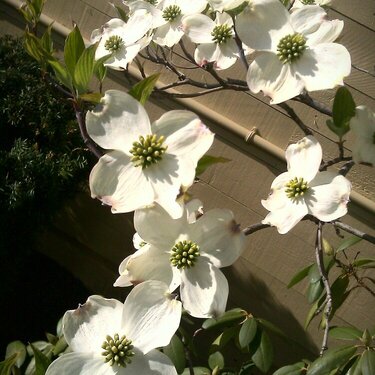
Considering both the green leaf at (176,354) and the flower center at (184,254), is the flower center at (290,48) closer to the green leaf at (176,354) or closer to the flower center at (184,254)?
the flower center at (184,254)

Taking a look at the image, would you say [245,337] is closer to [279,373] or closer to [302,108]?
[279,373]

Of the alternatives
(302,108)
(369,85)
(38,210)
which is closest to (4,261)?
(38,210)

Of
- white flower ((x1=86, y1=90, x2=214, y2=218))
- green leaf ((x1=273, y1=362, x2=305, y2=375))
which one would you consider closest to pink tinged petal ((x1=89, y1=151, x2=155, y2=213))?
white flower ((x1=86, y1=90, x2=214, y2=218))

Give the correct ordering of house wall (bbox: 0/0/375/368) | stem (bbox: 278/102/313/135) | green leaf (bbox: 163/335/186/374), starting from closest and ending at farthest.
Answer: stem (bbox: 278/102/313/135) → green leaf (bbox: 163/335/186/374) → house wall (bbox: 0/0/375/368)

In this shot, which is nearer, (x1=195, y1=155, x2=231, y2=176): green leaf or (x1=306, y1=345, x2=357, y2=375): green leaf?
(x1=195, y1=155, x2=231, y2=176): green leaf

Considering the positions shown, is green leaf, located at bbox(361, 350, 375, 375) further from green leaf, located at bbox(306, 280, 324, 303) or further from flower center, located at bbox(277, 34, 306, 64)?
flower center, located at bbox(277, 34, 306, 64)

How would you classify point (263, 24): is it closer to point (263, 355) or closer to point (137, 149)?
point (137, 149)

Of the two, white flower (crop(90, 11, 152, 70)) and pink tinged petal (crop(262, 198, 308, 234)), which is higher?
white flower (crop(90, 11, 152, 70))
